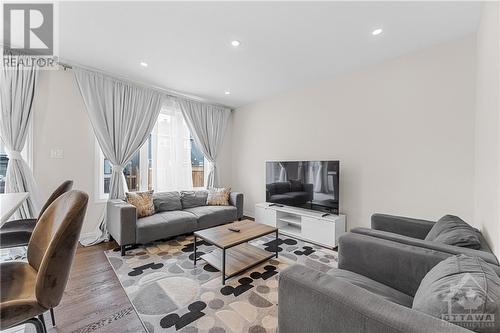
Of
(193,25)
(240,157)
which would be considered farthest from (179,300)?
(240,157)

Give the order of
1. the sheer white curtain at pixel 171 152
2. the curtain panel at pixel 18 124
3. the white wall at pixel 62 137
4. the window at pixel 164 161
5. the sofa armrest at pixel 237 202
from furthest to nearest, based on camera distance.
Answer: the sofa armrest at pixel 237 202 → the sheer white curtain at pixel 171 152 → the window at pixel 164 161 → the white wall at pixel 62 137 → the curtain panel at pixel 18 124

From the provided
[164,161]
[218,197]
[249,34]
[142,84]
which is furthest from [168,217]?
[249,34]

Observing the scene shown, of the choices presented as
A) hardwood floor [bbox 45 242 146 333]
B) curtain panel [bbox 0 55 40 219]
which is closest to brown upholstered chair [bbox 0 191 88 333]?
hardwood floor [bbox 45 242 146 333]

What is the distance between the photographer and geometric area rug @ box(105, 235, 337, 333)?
1577mm

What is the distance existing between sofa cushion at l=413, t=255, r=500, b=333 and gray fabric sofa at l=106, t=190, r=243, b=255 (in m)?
2.84

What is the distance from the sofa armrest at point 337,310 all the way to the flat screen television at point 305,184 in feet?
7.32

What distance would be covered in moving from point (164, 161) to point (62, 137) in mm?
1510

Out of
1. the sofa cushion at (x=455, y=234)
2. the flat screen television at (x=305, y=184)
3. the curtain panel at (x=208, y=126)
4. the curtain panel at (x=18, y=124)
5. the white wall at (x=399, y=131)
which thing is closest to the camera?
the sofa cushion at (x=455, y=234)

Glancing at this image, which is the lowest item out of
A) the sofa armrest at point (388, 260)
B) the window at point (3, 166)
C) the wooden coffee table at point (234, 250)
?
the wooden coffee table at point (234, 250)

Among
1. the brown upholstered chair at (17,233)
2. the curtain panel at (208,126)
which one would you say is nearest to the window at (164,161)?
the curtain panel at (208,126)

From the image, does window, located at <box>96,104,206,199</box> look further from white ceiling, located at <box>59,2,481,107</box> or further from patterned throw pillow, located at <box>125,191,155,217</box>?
white ceiling, located at <box>59,2,481,107</box>

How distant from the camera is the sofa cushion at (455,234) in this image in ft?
4.33

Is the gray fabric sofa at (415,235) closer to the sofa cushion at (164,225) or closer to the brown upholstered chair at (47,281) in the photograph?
the brown upholstered chair at (47,281)

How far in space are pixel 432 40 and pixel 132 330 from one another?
398 cm
